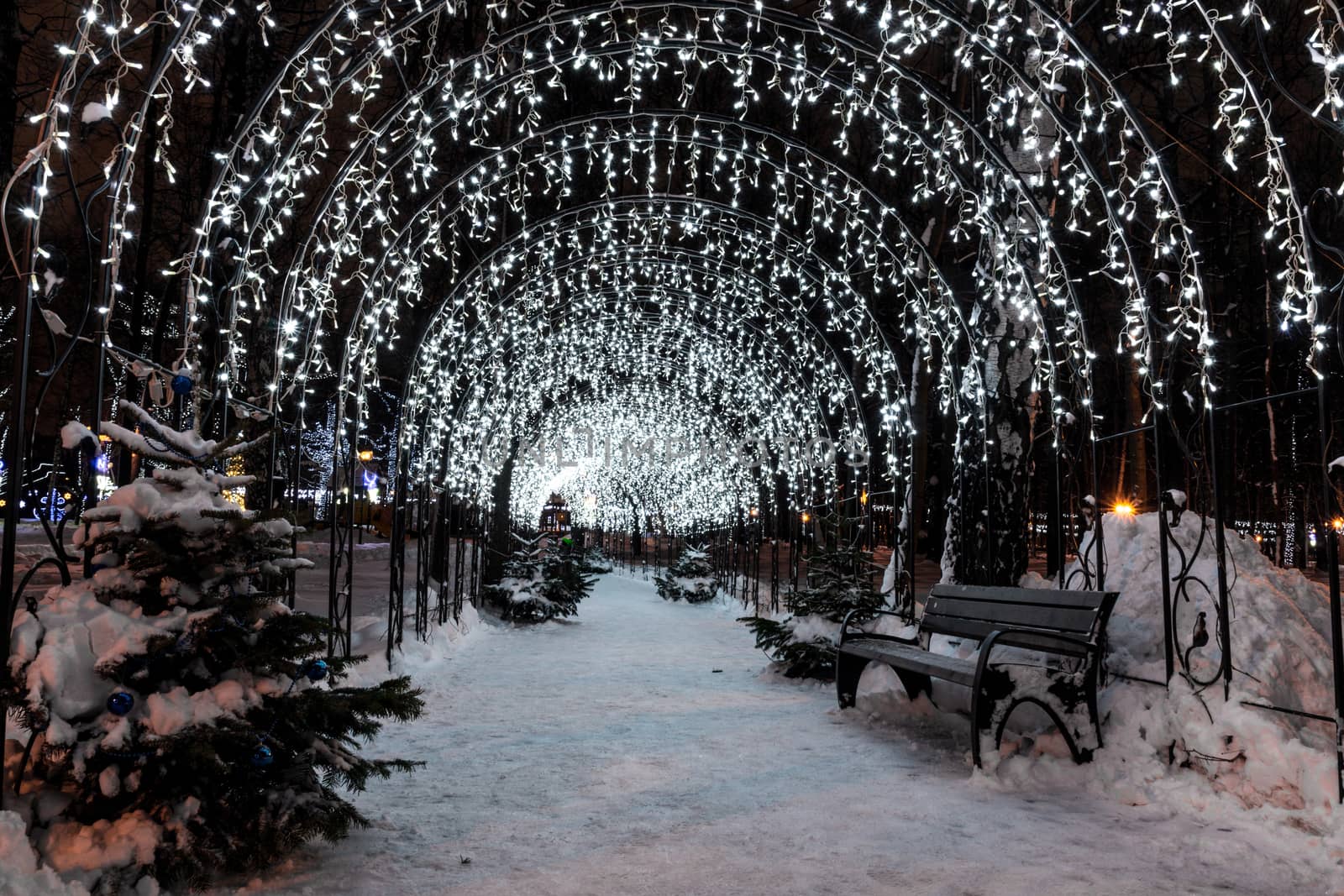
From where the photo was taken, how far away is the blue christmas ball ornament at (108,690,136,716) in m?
3.31

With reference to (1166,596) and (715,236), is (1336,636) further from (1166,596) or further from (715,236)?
(715,236)

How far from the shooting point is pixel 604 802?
466 cm

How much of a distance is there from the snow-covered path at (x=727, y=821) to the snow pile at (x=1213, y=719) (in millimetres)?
244

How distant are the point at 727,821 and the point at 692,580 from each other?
1395 centimetres

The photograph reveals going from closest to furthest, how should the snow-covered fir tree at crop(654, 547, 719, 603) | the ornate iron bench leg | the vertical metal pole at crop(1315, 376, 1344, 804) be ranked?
1. the vertical metal pole at crop(1315, 376, 1344, 804)
2. the ornate iron bench leg
3. the snow-covered fir tree at crop(654, 547, 719, 603)

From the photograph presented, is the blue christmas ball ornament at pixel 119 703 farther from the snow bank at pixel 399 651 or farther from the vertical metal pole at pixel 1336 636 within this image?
the vertical metal pole at pixel 1336 636

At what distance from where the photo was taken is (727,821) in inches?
173

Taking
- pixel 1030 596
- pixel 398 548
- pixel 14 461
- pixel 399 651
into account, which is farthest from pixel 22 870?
pixel 398 548

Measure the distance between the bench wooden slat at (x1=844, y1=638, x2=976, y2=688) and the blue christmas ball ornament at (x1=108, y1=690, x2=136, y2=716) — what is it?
160 inches

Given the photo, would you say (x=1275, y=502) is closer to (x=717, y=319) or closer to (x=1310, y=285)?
(x=717, y=319)

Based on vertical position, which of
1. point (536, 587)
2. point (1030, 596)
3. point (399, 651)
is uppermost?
point (1030, 596)

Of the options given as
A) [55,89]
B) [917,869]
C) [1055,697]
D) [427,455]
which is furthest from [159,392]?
[427,455]

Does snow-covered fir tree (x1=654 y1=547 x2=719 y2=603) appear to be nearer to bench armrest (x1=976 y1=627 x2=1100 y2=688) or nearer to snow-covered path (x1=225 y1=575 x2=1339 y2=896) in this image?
snow-covered path (x1=225 y1=575 x2=1339 y2=896)

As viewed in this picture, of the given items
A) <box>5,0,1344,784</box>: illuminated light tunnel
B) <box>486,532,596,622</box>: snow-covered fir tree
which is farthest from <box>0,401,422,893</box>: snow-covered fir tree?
<box>486,532,596,622</box>: snow-covered fir tree
